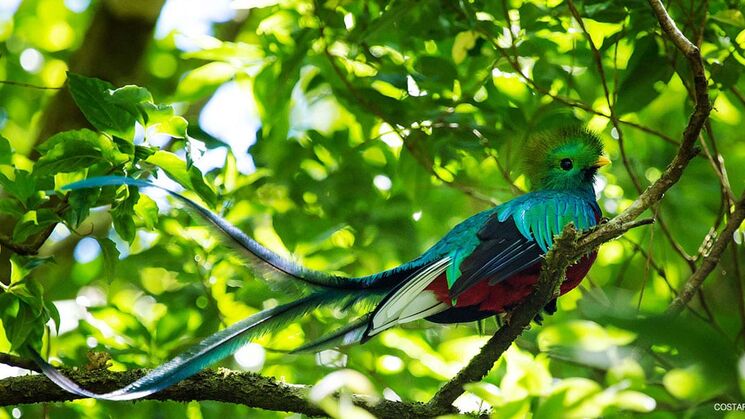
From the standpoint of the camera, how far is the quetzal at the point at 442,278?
2.99 m

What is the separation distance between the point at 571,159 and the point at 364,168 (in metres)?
1.37

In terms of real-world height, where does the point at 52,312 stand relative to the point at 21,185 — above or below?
below

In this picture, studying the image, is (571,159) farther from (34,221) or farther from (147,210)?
(34,221)

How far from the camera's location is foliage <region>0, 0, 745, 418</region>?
2.98m

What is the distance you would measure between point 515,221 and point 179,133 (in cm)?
134

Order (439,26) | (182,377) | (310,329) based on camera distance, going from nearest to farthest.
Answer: (182,377) < (439,26) < (310,329)

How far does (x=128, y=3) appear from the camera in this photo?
464cm

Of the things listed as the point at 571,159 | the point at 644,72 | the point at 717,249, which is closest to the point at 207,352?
the point at 571,159

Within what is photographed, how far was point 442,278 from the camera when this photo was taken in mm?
3443

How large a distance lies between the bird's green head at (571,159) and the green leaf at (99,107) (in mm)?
1912

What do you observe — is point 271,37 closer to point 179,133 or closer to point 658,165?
point 179,133

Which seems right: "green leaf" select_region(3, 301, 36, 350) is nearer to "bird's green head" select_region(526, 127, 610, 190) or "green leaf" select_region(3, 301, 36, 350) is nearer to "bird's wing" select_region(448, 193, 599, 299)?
"bird's wing" select_region(448, 193, 599, 299)

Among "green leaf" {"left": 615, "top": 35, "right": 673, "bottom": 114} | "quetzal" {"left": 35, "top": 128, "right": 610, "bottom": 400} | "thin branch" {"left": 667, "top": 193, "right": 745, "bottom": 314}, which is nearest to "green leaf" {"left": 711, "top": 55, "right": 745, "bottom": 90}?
"green leaf" {"left": 615, "top": 35, "right": 673, "bottom": 114}

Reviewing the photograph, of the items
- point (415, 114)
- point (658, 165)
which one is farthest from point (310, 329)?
point (658, 165)
